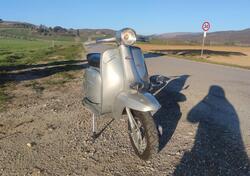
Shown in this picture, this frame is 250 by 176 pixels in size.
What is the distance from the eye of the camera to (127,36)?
425 cm

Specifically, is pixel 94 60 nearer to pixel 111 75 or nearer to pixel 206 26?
pixel 111 75

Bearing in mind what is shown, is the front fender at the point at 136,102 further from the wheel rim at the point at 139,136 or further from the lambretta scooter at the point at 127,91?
the wheel rim at the point at 139,136

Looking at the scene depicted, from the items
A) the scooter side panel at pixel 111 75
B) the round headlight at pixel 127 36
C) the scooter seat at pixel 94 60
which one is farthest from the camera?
the scooter seat at pixel 94 60

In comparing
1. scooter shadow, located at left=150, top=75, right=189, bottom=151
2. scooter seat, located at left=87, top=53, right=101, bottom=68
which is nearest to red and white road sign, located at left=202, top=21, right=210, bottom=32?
scooter shadow, located at left=150, top=75, right=189, bottom=151

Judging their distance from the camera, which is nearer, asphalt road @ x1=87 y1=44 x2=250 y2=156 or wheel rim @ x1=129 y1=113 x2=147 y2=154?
wheel rim @ x1=129 y1=113 x2=147 y2=154

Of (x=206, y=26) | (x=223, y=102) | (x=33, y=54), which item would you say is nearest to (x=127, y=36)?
(x=223, y=102)

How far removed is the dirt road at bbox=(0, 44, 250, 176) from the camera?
3.91m

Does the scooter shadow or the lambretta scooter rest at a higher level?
the lambretta scooter

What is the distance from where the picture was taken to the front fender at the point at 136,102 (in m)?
3.79

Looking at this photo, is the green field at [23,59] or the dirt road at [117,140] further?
the green field at [23,59]

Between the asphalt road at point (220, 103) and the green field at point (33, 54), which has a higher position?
the asphalt road at point (220, 103)

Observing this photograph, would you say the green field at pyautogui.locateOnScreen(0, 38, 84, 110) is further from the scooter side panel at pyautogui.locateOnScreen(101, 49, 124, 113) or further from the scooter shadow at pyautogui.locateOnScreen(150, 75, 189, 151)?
the scooter side panel at pyautogui.locateOnScreen(101, 49, 124, 113)

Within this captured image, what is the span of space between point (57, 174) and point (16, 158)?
760 mm

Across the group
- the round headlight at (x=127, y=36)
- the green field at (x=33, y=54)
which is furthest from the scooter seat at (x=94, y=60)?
the green field at (x=33, y=54)
